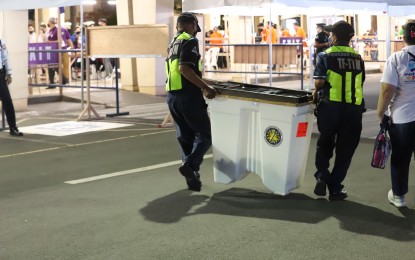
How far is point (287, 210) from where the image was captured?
22.1 feet

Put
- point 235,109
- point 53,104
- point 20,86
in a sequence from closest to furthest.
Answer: point 235,109 → point 20,86 → point 53,104

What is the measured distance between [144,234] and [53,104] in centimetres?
1199

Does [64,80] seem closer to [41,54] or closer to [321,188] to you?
[41,54]

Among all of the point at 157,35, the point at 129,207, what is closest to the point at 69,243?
the point at 129,207

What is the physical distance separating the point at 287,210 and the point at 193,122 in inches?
55.6

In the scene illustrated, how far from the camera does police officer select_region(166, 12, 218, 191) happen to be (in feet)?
23.9

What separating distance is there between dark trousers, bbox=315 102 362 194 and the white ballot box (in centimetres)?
15

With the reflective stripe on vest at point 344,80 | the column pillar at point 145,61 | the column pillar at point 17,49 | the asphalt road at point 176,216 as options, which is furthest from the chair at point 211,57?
the reflective stripe on vest at point 344,80

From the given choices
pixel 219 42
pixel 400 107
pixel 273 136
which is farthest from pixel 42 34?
pixel 400 107

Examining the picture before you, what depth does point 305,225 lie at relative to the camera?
6215 millimetres

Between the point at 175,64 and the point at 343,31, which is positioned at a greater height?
the point at 343,31

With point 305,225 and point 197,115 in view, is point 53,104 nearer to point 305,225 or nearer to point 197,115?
point 197,115

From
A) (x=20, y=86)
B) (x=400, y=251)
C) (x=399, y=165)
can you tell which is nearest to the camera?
(x=400, y=251)

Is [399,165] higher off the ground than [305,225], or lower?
higher
